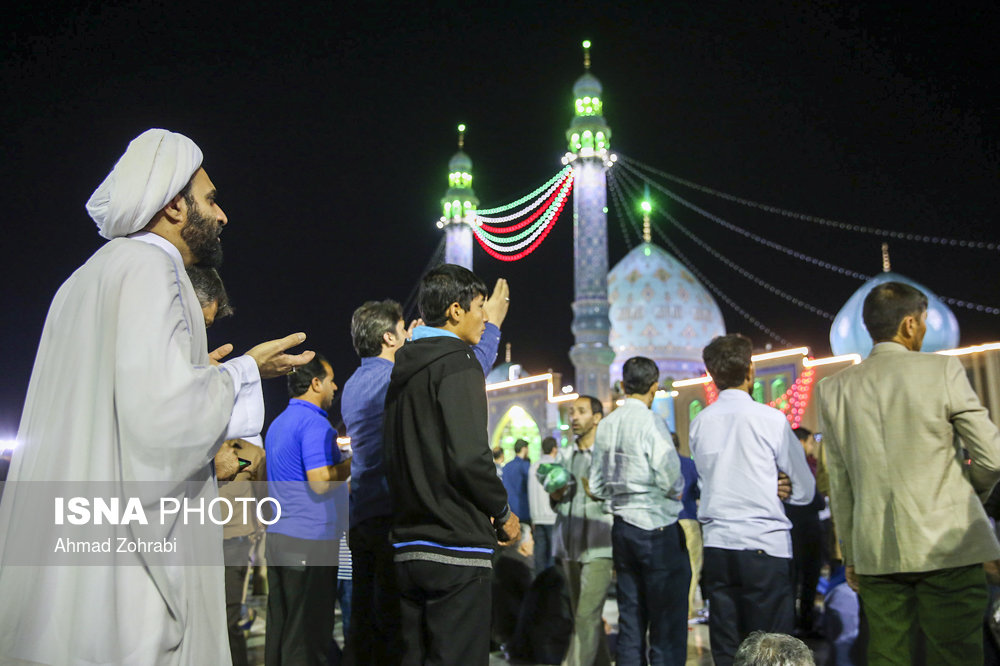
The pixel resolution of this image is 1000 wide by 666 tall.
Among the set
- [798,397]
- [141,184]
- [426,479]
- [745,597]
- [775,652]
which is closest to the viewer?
[141,184]

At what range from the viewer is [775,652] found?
2.09 metres

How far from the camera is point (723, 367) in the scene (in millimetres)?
3877

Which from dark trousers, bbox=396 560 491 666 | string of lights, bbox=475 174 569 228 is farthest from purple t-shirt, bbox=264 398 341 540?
string of lights, bbox=475 174 569 228

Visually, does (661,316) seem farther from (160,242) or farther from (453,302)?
(160,242)

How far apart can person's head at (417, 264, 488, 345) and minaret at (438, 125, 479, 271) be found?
2896 centimetres

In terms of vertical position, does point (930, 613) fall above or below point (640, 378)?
below

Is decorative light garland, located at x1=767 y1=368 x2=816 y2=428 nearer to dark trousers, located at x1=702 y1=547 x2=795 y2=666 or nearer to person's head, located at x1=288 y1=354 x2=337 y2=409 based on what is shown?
dark trousers, located at x1=702 y1=547 x2=795 y2=666

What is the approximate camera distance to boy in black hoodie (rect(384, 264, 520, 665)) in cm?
251

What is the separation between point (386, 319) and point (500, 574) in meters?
2.91

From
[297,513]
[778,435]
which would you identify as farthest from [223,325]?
[778,435]

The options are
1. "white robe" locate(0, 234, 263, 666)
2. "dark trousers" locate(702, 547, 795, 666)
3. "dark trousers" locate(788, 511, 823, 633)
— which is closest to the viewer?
"white robe" locate(0, 234, 263, 666)

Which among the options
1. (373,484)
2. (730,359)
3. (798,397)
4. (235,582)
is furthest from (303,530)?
(798,397)

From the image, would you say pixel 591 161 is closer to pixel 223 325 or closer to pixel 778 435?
pixel 223 325

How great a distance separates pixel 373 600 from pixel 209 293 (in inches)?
60.0
